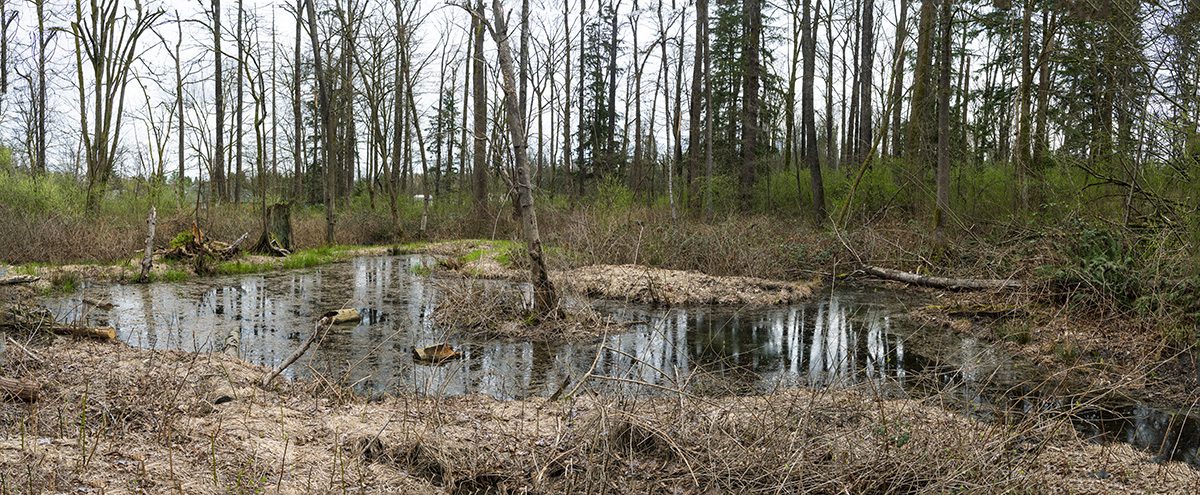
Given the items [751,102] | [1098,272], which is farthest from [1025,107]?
[751,102]

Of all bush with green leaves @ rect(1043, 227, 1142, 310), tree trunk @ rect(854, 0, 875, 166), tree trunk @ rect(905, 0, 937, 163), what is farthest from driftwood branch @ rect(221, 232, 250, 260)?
tree trunk @ rect(854, 0, 875, 166)

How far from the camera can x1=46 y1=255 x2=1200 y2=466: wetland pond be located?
5098 millimetres

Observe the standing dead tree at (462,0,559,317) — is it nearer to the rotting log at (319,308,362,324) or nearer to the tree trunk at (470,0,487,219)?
the rotting log at (319,308,362,324)

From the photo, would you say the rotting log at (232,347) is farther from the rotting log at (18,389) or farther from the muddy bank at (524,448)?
the rotting log at (18,389)

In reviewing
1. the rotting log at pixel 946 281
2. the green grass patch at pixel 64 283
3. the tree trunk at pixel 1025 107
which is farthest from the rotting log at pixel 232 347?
the tree trunk at pixel 1025 107

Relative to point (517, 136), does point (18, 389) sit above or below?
below

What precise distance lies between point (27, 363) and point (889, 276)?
1125 centimetres

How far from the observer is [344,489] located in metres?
3.27

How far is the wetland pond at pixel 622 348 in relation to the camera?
510 cm

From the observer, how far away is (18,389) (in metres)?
4.19

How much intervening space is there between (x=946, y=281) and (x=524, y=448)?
8356mm

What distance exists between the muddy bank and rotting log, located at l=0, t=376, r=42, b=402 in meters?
0.06

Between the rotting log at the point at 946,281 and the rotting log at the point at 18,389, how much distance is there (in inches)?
393

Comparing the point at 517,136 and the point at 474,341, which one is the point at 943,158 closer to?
the point at 517,136
